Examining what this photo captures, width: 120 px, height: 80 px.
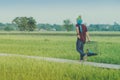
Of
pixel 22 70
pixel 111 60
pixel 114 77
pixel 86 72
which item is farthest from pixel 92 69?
pixel 111 60

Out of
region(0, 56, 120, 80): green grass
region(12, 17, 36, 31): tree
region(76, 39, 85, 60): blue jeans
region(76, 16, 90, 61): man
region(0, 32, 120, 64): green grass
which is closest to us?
region(0, 56, 120, 80): green grass

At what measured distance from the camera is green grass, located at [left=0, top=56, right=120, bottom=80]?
11.5m

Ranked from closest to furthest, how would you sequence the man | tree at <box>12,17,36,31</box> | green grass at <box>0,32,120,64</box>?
the man
green grass at <box>0,32,120,64</box>
tree at <box>12,17,36,31</box>

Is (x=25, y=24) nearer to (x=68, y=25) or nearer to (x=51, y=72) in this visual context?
(x=68, y=25)

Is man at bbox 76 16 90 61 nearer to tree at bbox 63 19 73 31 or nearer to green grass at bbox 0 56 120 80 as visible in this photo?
green grass at bbox 0 56 120 80

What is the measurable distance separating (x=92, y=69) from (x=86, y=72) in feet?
1.74

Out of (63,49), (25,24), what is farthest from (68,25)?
(63,49)

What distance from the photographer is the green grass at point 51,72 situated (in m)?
11.5

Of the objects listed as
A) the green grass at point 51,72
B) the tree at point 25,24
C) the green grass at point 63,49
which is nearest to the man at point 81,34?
the green grass at point 63,49

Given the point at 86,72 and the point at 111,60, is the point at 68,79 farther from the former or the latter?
the point at 111,60

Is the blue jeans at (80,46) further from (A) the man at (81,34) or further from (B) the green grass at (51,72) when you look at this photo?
(B) the green grass at (51,72)

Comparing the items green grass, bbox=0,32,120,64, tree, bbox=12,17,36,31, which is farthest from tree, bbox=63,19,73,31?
green grass, bbox=0,32,120,64

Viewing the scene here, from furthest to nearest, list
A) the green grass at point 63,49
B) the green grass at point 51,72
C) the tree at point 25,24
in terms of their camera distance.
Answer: the tree at point 25,24 → the green grass at point 63,49 → the green grass at point 51,72

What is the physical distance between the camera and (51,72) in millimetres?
12461
